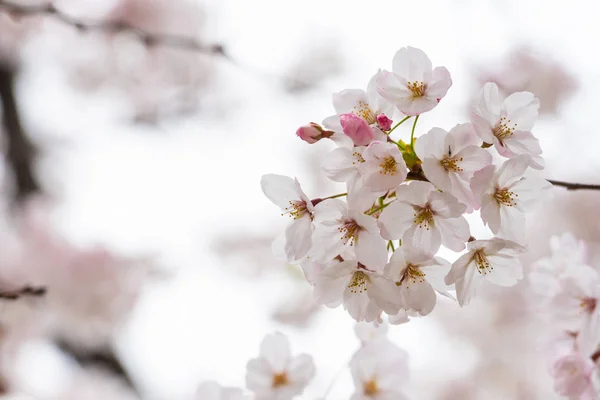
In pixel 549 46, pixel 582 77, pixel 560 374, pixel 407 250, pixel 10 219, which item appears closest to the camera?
pixel 407 250

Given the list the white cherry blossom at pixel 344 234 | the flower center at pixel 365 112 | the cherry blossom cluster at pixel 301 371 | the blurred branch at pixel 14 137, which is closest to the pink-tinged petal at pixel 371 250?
the white cherry blossom at pixel 344 234

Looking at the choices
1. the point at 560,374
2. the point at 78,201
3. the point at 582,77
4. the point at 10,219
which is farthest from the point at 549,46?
the point at 10,219

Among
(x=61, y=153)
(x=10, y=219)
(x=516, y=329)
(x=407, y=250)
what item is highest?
(x=407, y=250)

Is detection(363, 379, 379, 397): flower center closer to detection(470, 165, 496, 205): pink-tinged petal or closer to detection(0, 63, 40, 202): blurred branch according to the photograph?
detection(470, 165, 496, 205): pink-tinged petal

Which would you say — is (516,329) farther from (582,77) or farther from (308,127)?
(308,127)

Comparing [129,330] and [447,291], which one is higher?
[447,291]

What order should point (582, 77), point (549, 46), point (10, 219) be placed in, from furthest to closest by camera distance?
1. point (10, 219)
2. point (549, 46)
3. point (582, 77)

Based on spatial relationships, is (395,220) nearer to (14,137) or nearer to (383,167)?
(383,167)

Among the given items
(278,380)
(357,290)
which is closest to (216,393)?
(278,380)
